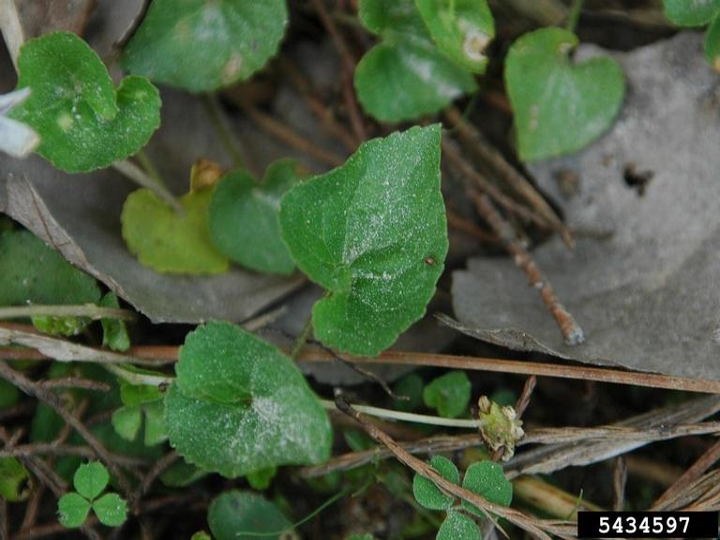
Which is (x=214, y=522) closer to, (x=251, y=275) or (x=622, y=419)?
(x=251, y=275)

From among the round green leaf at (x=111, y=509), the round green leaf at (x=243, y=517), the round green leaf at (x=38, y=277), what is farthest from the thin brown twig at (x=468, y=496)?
the round green leaf at (x=38, y=277)

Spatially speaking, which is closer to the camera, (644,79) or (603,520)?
(603,520)

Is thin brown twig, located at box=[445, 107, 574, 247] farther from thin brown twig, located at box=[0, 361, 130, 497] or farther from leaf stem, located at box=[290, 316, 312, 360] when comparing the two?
thin brown twig, located at box=[0, 361, 130, 497]

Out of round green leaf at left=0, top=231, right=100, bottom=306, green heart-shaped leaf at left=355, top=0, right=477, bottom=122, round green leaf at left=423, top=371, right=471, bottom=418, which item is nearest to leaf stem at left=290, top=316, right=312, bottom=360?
round green leaf at left=423, top=371, right=471, bottom=418

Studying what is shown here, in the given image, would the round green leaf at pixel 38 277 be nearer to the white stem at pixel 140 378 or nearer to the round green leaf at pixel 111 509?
the white stem at pixel 140 378

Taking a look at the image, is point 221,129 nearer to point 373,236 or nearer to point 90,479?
point 373,236

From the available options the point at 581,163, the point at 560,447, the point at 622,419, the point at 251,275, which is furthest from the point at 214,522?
the point at 581,163

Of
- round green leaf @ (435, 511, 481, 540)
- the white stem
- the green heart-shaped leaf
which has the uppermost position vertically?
the green heart-shaped leaf
